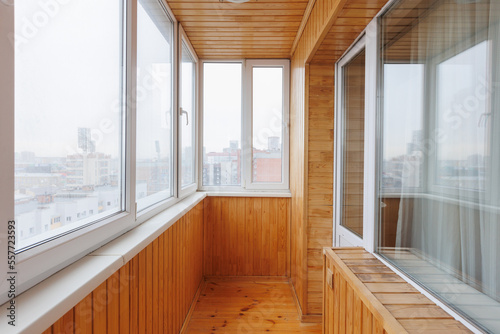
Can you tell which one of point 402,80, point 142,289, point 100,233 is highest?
point 402,80

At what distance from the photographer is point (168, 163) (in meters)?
2.07

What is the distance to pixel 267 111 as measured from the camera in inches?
122

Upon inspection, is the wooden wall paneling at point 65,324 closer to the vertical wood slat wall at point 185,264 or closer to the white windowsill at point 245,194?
the vertical wood slat wall at point 185,264

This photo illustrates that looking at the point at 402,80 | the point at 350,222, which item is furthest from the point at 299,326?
the point at 402,80

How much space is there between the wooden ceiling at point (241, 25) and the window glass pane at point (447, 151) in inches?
38.3

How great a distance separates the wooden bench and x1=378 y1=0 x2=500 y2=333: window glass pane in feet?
0.22

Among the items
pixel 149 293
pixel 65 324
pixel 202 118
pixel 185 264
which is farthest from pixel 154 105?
pixel 202 118

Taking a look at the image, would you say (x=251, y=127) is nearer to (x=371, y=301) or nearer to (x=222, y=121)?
(x=222, y=121)

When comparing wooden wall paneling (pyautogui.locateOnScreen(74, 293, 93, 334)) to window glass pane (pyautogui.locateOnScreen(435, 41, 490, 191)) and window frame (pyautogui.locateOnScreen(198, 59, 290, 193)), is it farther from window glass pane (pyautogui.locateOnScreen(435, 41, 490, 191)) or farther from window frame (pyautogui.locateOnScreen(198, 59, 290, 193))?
window frame (pyautogui.locateOnScreen(198, 59, 290, 193))

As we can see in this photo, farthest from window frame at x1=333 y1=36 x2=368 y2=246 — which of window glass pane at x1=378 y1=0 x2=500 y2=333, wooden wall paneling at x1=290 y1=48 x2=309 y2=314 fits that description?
window glass pane at x1=378 y1=0 x2=500 y2=333

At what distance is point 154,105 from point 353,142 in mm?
1297

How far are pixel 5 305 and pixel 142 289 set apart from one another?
0.66 meters

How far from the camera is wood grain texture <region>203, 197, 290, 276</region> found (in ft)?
9.62

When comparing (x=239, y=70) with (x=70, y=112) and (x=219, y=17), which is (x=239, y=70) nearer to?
(x=219, y=17)
